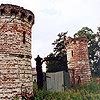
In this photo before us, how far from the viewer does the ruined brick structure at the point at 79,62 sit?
66.6ft

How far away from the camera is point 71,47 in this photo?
21.0 metres

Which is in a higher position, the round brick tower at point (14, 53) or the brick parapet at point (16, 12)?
the brick parapet at point (16, 12)

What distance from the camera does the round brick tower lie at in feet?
35.1

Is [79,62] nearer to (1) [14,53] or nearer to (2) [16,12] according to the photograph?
(1) [14,53]

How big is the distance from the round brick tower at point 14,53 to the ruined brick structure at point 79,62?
30.2 feet

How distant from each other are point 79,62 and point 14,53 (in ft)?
34.0

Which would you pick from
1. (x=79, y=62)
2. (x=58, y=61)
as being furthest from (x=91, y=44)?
(x=79, y=62)

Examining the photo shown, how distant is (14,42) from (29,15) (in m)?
1.94

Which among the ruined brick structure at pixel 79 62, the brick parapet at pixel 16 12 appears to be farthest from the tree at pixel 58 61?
the brick parapet at pixel 16 12

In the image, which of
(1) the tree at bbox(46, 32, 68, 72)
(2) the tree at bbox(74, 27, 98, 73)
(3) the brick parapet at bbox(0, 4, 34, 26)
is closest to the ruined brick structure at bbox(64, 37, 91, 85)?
(1) the tree at bbox(46, 32, 68, 72)

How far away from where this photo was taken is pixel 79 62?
20.3 metres

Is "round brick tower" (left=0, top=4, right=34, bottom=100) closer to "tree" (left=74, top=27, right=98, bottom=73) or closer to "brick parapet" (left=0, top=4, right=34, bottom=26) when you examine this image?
"brick parapet" (left=0, top=4, right=34, bottom=26)

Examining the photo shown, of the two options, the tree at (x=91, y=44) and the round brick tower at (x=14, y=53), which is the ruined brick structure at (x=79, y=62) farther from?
the tree at (x=91, y=44)

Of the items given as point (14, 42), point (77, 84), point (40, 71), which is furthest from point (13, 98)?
point (77, 84)
